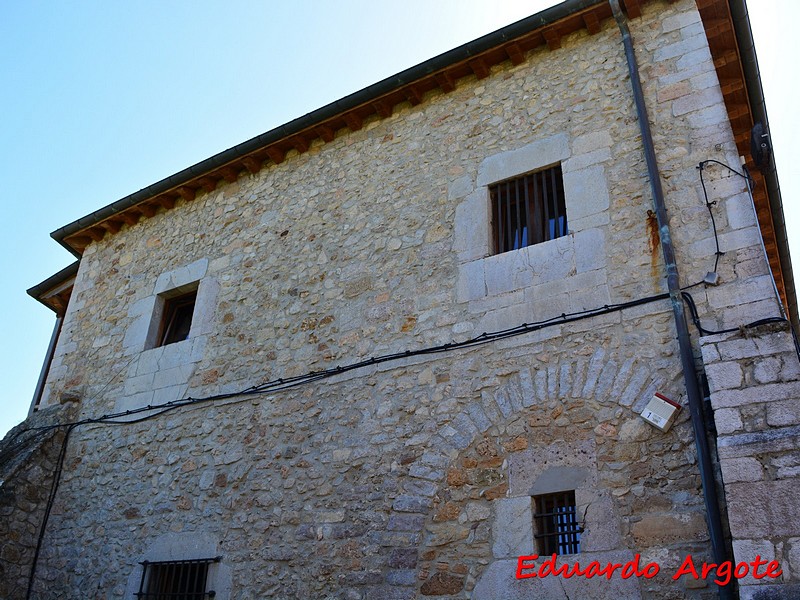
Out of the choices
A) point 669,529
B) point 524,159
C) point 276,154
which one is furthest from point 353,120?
point 669,529

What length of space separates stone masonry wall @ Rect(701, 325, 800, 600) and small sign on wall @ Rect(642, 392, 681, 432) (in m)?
0.32

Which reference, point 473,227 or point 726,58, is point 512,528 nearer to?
point 473,227

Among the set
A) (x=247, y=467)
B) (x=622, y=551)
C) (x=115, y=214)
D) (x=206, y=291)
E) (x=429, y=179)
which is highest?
(x=115, y=214)

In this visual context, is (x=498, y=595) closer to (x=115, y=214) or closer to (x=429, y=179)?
(x=429, y=179)

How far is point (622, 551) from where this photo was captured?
13.1ft

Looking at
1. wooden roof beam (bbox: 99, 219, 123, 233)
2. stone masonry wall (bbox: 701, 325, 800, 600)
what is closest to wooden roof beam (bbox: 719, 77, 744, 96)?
stone masonry wall (bbox: 701, 325, 800, 600)

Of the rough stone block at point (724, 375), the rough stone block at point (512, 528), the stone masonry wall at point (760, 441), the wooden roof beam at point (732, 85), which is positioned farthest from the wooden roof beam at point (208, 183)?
the rough stone block at point (724, 375)

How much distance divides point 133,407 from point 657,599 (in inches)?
201

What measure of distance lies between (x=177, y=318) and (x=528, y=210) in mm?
4034

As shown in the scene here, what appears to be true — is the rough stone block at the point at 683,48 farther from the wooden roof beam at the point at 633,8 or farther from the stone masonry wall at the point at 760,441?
the stone masonry wall at the point at 760,441

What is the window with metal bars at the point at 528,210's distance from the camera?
545 cm

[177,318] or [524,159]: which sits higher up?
[524,159]

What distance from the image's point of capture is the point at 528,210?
561cm

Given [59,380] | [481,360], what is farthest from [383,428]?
A: [59,380]
